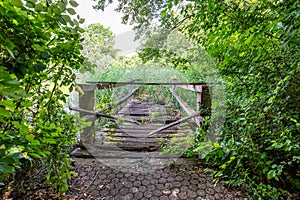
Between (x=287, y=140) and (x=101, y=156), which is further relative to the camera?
(x=101, y=156)

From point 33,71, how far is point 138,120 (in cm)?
180

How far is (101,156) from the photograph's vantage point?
5.53 ft

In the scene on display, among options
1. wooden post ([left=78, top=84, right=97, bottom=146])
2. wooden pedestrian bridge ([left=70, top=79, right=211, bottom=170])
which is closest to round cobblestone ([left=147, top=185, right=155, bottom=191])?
wooden pedestrian bridge ([left=70, top=79, right=211, bottom=170])

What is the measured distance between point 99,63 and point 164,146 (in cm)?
106

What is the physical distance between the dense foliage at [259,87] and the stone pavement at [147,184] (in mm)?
179

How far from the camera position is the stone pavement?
117 centimetres

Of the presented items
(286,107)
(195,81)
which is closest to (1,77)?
(286,107)

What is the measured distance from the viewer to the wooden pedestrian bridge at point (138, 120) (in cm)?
171

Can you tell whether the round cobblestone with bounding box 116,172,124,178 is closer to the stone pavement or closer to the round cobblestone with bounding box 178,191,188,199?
the stone pavement

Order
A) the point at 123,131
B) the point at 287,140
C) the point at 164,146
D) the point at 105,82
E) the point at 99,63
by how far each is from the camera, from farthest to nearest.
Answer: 1. the point at 123,131
2. the point at 164,146
3. the point at 105,82
4. the point at 99,63
5. the point at 287,140

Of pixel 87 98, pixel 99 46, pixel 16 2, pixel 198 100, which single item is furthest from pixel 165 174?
pixel 16 2

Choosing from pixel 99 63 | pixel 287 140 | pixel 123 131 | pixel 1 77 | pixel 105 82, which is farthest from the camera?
pixel 123 131

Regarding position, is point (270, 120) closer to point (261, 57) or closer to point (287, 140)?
point (287, 140)

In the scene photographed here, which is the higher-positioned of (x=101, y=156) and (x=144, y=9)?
(x=144, y=9)
